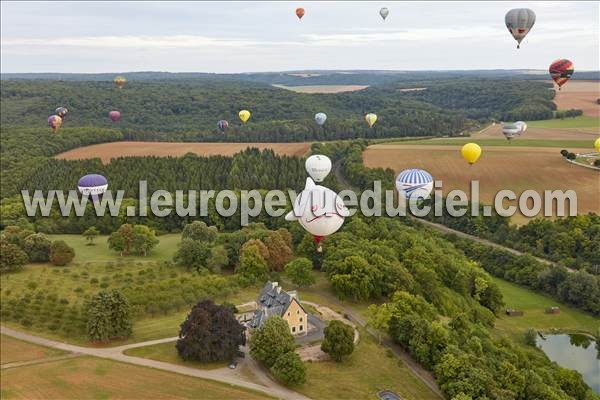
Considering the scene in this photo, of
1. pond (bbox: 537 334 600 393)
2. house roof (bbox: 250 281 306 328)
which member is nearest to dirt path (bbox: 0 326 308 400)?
house roof (bbox: 250 281 306 328)

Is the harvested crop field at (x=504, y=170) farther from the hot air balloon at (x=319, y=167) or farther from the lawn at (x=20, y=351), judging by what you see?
the lawn at (x=20, y=351)

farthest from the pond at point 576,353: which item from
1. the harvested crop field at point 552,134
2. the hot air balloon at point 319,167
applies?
the harvested crop field at point 552,134

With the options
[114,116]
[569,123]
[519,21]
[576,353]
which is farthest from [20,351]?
[114,116]

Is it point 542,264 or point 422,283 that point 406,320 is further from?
point 542,264

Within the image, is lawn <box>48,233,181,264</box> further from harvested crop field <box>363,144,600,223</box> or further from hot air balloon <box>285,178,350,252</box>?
harvested crop field <box>363,144,600,223</box>

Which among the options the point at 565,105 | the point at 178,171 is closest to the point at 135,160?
the point at 178,171

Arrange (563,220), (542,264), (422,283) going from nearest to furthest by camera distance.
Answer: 1. (422,283)
2. (542,264)
3. (563,220)

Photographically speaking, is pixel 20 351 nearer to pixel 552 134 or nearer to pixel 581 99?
pixel 552 134
